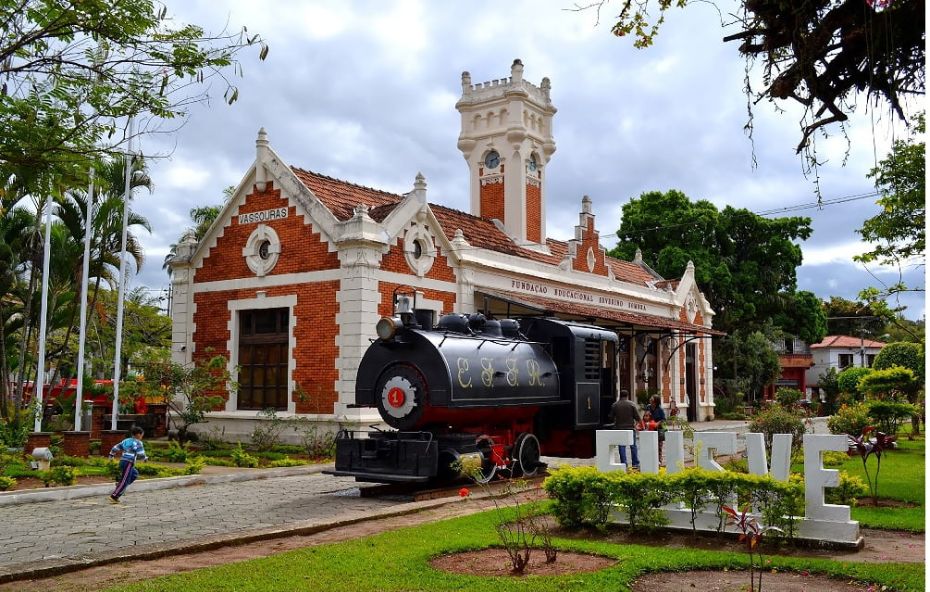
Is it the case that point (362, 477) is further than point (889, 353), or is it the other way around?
point (889, 353)

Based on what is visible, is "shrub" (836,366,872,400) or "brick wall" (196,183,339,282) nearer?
"brick wall" (196,183,339,282)

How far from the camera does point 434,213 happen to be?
24484 millimetres

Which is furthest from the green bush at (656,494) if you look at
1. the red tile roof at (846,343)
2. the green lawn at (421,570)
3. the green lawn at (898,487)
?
the red tile roof at (846,343)

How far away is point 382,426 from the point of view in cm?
1891

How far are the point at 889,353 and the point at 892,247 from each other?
667 inches

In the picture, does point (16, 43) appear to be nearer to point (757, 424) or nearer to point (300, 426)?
point (300, 426)

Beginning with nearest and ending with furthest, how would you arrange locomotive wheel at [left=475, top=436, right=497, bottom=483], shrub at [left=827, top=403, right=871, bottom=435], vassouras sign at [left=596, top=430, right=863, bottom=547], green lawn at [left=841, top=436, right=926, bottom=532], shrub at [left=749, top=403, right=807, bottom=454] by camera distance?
vassouras sign at [left=596, top=430, right=863, bottom=547], green lawn at [left=841, top=436, right=926, bottom=532], locomotive wheel at [left=475, top=436, right=497, bottom=483], shrub at [left=749, top=403, right=807, bottom=454], shrub at [left=827, top=403, right=871, bottom=435]

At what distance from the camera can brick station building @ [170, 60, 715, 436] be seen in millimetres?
19375

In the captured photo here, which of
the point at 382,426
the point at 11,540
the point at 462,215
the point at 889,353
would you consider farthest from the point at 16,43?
the point at 889,353

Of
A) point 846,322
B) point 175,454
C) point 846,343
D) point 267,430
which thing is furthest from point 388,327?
point 846,322

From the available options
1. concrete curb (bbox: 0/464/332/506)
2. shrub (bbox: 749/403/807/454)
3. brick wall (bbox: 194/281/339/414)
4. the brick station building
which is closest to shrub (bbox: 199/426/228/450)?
the brick station building

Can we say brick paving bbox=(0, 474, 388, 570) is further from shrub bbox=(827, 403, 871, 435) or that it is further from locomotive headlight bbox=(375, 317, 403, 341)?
shrub bbox=(827, 403, 871, 435)

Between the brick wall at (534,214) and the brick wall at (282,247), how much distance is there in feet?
32.2

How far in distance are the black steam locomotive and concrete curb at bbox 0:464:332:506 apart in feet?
4.64
